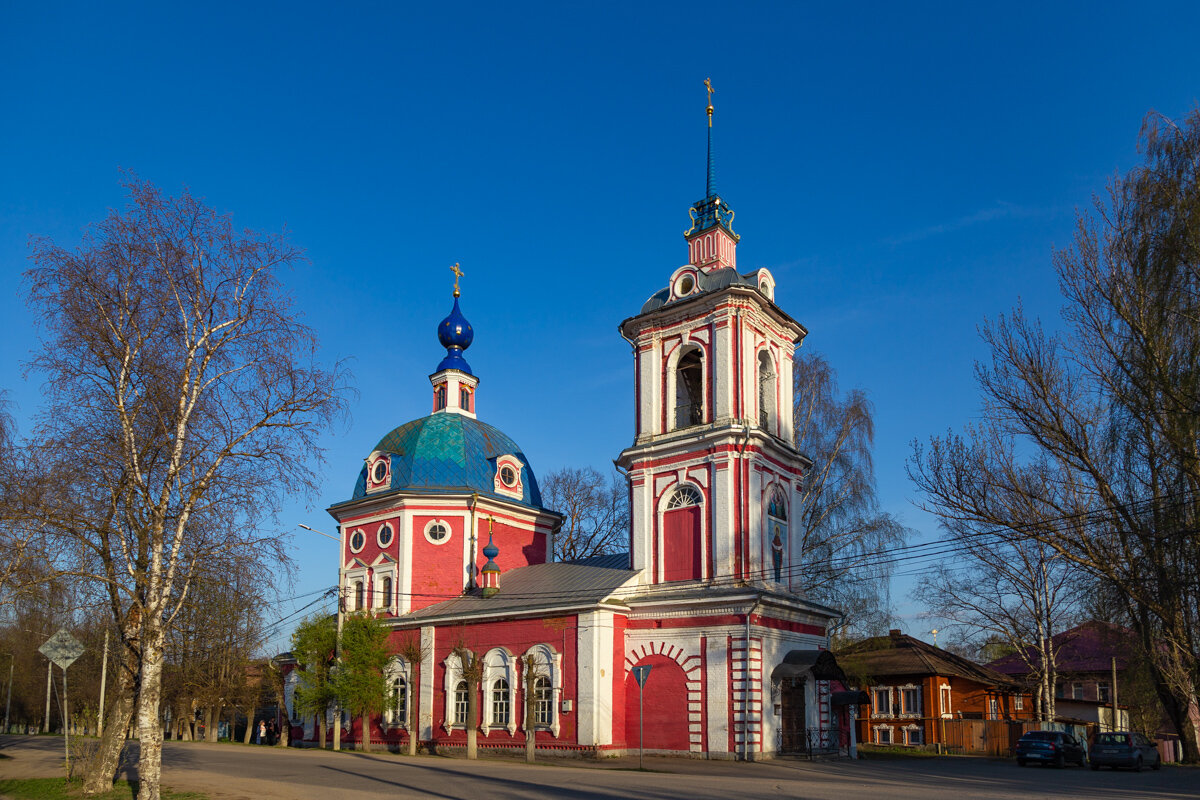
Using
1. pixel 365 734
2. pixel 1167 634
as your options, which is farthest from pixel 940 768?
pixel 365 734

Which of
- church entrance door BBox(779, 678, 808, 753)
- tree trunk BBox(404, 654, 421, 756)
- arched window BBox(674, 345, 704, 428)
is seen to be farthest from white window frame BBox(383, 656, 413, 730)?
arched window BBox(674, 345, 704, 428)

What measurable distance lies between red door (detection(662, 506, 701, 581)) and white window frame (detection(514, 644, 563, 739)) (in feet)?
12.7

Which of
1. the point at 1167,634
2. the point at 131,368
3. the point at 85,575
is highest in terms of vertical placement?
the point at 131,368

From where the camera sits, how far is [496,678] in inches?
1077

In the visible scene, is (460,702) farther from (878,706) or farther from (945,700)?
(945,700)

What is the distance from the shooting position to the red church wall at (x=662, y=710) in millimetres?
24312

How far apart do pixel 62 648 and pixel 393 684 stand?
591 inches

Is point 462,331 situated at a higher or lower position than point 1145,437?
higher

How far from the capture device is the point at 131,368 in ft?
45.4

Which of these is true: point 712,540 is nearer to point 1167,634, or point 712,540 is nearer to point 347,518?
point 1167,634

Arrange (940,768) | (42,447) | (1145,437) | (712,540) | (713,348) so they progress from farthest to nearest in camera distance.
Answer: (713,348), (712,540), (940,768), (1145,437), (42,447)

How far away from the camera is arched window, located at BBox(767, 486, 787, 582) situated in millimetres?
26547

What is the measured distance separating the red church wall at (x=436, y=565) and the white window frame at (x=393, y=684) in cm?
214

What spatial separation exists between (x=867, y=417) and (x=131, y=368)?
25.4 m
